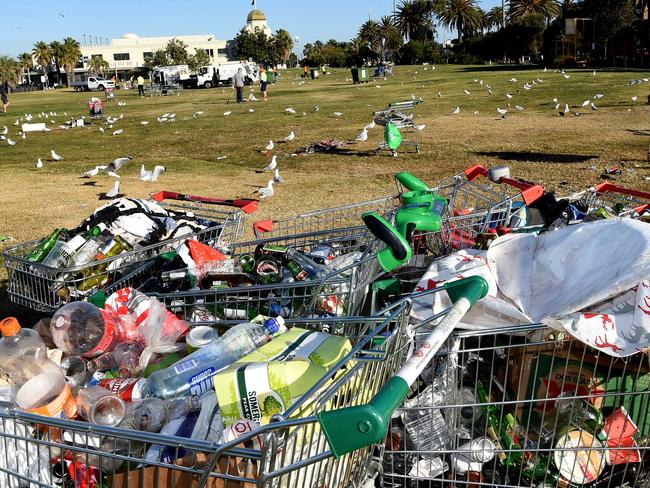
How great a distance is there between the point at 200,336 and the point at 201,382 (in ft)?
1.21

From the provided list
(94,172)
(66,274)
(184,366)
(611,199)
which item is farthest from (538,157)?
(184,366)

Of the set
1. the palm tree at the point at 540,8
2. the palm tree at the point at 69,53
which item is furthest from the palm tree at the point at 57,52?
the palm tree at the point at 540,8

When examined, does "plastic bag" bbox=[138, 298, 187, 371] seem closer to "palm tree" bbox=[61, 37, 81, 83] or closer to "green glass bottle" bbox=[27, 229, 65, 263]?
"green glass bottle" bbox=[27, 229, 65, 263]

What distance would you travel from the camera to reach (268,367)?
2.26 meters

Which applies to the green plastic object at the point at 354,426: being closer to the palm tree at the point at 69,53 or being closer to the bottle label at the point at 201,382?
the bottle label at the point at 201,382

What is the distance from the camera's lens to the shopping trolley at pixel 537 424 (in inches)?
101

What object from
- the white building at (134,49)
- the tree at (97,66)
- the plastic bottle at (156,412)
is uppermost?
the white building at (134,49)

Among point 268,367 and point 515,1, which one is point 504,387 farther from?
point 515,1

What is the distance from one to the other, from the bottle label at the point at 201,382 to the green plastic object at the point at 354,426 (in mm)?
1163

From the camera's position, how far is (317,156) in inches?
491

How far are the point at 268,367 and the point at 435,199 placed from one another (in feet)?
6.09

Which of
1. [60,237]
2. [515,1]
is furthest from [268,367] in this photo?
[515,1]

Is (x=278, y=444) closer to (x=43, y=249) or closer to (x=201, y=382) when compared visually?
(x=201, y=382)

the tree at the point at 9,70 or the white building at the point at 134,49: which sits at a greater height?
the white building at the point at 134,49
